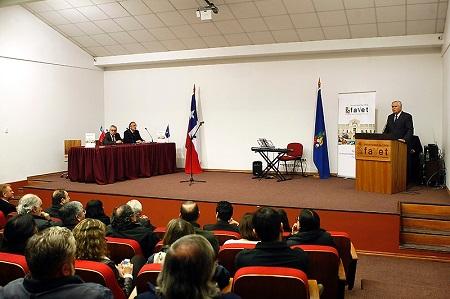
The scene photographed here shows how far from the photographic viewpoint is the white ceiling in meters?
7.42

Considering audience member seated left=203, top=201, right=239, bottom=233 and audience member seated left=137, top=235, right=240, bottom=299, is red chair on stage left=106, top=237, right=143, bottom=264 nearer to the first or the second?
audience member seated left=203, top=201, right=239, bottom=233

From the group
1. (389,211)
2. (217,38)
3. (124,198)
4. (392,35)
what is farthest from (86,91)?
(389,211)

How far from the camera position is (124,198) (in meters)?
6.63

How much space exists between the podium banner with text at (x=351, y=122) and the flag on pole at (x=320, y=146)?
0.94ft

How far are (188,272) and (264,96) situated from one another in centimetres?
830

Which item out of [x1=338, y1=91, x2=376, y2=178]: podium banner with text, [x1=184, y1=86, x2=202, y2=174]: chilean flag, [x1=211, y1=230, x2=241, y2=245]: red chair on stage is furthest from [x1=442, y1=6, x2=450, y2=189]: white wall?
[x1=211, y1=230, x2=241, y2=245]: red chair on stage

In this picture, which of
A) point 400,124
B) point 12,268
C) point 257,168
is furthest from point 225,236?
point 257,168

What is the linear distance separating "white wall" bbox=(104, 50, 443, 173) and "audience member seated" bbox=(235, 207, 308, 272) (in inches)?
271

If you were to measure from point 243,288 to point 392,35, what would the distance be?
745 cm

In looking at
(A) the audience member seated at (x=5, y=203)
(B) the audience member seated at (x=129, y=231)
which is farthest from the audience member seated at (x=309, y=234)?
(A) the audience member seated at (x=5, y=203)

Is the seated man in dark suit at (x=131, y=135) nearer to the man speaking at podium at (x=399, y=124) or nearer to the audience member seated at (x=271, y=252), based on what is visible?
the man speaking at podium at (x=399, y=124)

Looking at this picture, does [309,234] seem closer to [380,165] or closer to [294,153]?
[380,165]

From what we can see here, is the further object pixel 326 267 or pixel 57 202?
pixel 57 202

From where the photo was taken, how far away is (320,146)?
337 inches
